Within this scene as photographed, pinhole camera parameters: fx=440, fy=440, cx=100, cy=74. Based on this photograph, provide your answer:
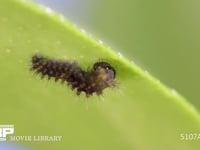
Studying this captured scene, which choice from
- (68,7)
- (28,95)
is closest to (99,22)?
(68,7)

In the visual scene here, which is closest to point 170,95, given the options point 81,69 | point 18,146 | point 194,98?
point 194,98

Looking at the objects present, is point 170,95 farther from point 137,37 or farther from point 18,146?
point 18,146

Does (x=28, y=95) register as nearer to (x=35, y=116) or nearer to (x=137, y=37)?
(x=35, y=116)

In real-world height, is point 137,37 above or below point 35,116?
above
